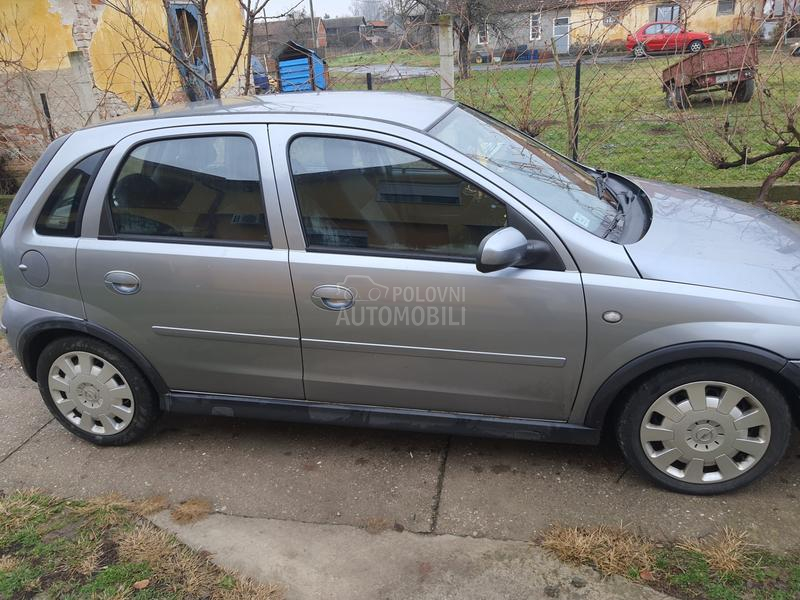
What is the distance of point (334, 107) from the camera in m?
3.13

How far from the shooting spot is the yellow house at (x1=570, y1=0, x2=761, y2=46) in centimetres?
554

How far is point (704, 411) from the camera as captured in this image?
8.75ft

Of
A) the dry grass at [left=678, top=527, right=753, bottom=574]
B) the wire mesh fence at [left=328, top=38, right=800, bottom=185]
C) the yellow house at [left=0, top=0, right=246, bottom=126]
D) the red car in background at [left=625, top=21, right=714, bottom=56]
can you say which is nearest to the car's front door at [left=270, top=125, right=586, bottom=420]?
the dry grass at [left=678, top=527, right=753, bottom=574]

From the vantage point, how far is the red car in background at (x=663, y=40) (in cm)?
579

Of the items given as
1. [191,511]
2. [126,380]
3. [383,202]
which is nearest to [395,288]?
[383,202]

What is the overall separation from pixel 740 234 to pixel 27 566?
3.47m

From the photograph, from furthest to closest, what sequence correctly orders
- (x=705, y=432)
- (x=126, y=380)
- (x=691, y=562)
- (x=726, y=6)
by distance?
(x=726, y=6) → (x=126, y=380) → (x=705, y=432) → (x=691, y=562)

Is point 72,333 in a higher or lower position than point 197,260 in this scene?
lower

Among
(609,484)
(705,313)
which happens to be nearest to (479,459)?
(609,484)

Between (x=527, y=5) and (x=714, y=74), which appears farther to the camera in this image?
(x=527, y=5)

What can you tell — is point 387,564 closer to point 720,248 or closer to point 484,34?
point 720,248

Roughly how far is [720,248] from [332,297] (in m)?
1.71

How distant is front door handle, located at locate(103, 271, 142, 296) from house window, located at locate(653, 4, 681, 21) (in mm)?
5210

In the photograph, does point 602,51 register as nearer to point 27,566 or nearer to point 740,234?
point 740,234
